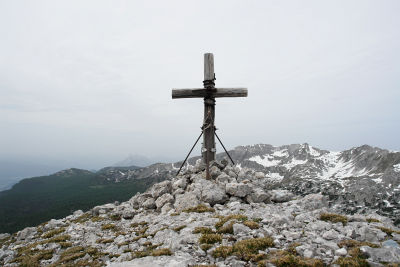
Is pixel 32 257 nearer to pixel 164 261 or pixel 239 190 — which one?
pixel 164 261

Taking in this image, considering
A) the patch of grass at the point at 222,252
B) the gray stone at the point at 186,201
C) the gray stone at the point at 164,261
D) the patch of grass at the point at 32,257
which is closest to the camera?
the gray stone at the point at 164,261

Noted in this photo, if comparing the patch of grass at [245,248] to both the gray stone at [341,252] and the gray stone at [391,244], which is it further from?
the gray stone at [391,244]

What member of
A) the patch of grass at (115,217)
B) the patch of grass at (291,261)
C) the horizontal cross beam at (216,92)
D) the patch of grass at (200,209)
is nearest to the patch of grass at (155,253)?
the patch of grass at (291,261)

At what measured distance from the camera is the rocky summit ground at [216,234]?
25.1ft

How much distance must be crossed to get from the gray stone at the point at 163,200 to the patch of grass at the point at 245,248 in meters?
8.23

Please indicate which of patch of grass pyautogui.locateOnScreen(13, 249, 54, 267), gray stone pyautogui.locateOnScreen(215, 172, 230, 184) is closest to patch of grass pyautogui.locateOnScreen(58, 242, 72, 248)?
patch of grass pyautogui.locateOnScreen(13, 249, 54, 267)

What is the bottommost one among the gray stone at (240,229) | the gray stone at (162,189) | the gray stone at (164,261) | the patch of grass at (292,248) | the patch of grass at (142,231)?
the patch of grass at (142,231)

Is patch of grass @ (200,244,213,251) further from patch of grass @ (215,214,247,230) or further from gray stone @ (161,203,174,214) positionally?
gray stone @ (161,203,174,214)

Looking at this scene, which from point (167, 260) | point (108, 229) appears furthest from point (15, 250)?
point (167, 260)

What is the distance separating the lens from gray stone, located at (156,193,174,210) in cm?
1613

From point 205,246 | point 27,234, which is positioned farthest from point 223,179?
point 27,234

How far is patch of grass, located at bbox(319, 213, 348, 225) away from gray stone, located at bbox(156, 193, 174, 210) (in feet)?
31.5

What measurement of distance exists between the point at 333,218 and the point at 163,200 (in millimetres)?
10718

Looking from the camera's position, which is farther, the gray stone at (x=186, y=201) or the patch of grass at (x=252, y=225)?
the gray stone at (x=186, y=201)
